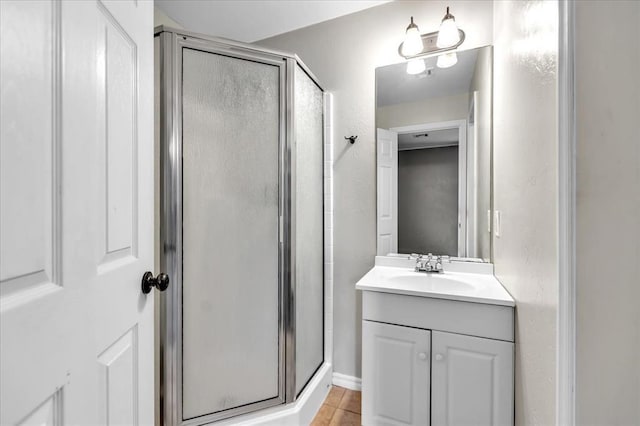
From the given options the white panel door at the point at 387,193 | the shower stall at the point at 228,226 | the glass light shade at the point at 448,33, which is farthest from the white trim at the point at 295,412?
the glass light shade at the point at 448,33

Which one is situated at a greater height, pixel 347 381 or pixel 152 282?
pixel 152 282

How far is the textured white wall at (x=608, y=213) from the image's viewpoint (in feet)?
1.88

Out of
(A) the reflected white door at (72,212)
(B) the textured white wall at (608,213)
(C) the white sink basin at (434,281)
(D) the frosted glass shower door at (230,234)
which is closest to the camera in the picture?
(A) the reflected white door at (72,212)

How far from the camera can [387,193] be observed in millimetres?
1882

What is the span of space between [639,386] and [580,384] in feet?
0.31

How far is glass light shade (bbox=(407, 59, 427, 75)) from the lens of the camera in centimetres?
177

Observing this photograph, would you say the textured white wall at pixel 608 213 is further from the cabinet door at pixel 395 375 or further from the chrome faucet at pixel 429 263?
the chrome faucet at pixel 429 263

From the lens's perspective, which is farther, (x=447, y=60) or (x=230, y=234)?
(x=447, y=60)

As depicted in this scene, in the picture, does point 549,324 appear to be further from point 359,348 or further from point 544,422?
point 359,348

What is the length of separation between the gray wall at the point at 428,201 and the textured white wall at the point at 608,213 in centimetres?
115

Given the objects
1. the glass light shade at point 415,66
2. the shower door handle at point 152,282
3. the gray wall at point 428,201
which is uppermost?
the glass light shade at point 415,66

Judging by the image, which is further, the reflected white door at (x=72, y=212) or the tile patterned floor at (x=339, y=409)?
the tile patterned floor at (x=339, y=409)

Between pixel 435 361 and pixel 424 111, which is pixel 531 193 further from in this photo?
pixel 424 111

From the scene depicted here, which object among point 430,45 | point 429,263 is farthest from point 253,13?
point 429,263
